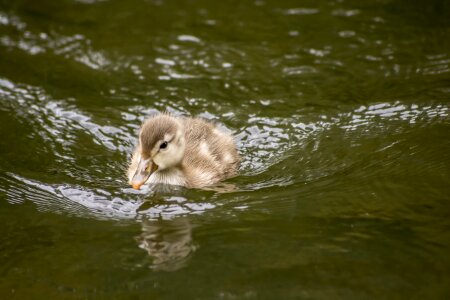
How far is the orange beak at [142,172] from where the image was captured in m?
4.79

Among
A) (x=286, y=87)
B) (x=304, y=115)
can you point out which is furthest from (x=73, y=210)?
(x=286, y=87)

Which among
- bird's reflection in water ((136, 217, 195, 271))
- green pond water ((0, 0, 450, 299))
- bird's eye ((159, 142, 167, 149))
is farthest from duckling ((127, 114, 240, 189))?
bird's reflection in water ((136, 217, 195, 271))

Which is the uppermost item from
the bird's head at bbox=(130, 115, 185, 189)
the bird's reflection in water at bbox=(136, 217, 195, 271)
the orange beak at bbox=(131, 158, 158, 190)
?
the bird's head at bbox=(130, 115, 185, 189)

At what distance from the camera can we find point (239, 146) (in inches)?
231

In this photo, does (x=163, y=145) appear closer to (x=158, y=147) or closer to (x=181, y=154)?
(x=158, y=147)

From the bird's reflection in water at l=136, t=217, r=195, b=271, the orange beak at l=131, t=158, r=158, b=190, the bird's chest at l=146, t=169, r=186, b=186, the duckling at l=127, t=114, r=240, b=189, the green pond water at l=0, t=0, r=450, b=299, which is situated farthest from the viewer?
the bird's chest at l=146, t=169, r=186, b=186

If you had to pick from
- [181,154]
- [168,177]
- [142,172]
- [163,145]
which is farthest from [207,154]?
[142,172]

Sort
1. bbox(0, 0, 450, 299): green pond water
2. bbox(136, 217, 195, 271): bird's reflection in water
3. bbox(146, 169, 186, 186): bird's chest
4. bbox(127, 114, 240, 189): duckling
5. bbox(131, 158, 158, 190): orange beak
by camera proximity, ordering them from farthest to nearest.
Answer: bbox(146, 169, 186, 186): bird's chest
bbox(127, 114, 240, 189): duckling
bbox(131, 158, 158, 190): orange beak
bbox(136, 217, 195, 271): bird's reflection in water
bbox(0, 0, 450, 299): green pond water

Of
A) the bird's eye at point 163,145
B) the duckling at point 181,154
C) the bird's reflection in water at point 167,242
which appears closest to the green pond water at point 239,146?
the bird's reflection in water at point 167,242

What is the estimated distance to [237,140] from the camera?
5.93 meters

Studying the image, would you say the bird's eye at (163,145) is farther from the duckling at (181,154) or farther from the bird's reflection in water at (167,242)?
the bird's reflection in water at (167,242)

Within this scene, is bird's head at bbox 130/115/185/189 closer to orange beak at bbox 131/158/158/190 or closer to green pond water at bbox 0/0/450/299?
orange beak at bbox 131/158/158/190

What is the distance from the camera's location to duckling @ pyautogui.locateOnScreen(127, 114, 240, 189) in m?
4.91

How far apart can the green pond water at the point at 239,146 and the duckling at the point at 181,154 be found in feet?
0.48
